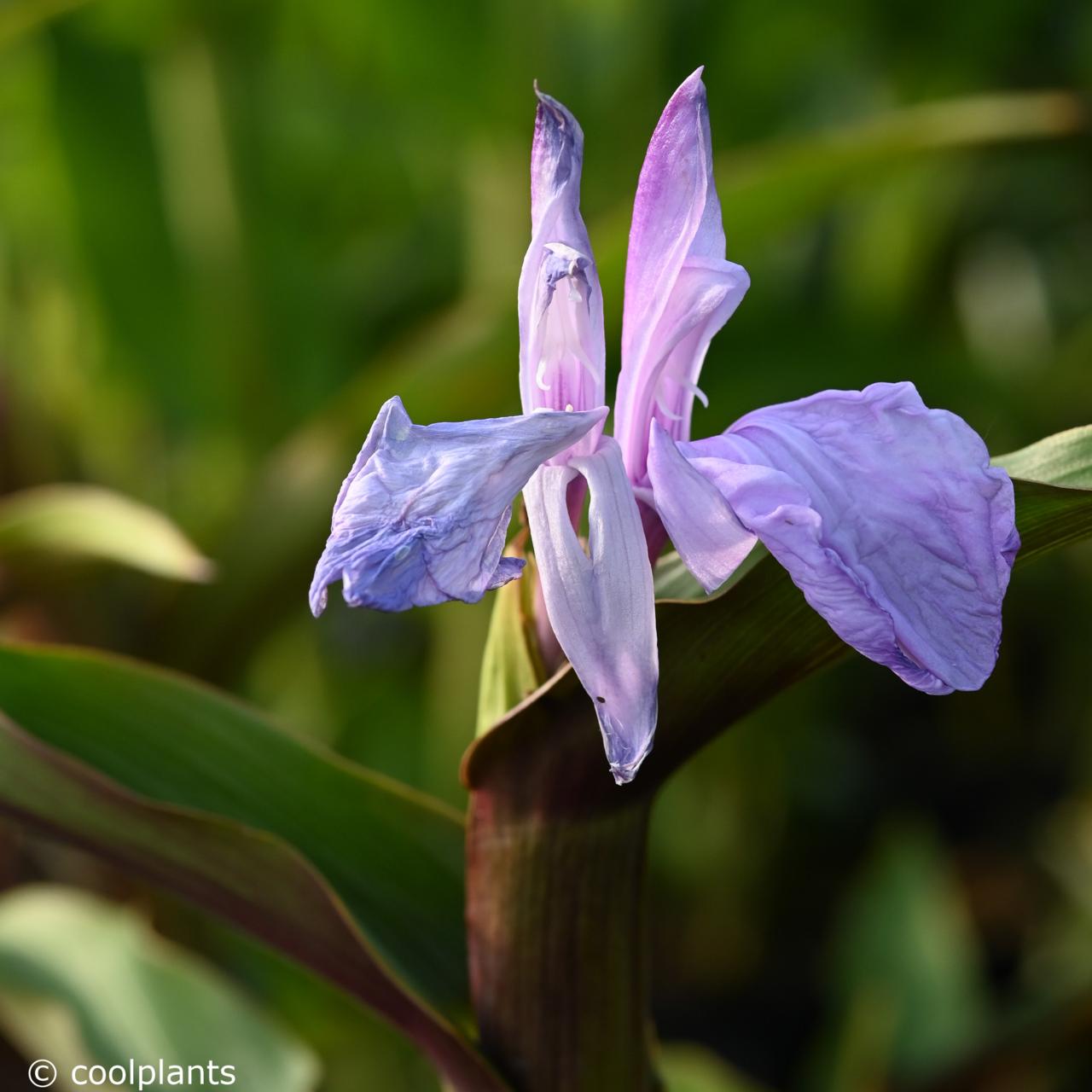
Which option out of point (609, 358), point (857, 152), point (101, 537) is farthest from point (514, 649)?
point (609, 358)

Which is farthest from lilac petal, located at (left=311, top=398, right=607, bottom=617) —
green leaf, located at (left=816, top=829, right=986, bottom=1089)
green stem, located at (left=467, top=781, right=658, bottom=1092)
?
green leaf, located at (left=816, top=829, right=986, bottom=1089)

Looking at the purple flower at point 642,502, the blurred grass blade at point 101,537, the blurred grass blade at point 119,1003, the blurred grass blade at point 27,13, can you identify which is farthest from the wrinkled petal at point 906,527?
the blurred grass blade at point 27,13

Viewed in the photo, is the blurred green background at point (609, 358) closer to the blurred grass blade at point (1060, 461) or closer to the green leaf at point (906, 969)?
the green leaf at point (906, 969)

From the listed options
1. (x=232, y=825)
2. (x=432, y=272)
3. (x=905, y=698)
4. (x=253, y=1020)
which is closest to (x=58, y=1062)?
(x=253, y=1020)

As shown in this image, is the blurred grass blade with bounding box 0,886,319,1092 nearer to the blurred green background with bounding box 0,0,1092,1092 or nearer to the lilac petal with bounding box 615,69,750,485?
the blurred green background with bounding box 0,0,1092,1092

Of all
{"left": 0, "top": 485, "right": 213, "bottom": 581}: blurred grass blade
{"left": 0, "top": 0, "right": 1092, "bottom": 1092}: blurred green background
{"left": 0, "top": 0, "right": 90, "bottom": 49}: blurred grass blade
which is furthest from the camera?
{"left": 0, "top": 0, "right": 1092, "bottom": 1092}: blurred green background

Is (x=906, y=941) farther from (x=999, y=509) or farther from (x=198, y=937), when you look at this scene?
(x=999, y=509)

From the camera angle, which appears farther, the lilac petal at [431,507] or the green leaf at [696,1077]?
the green leaf at [696,1077]
